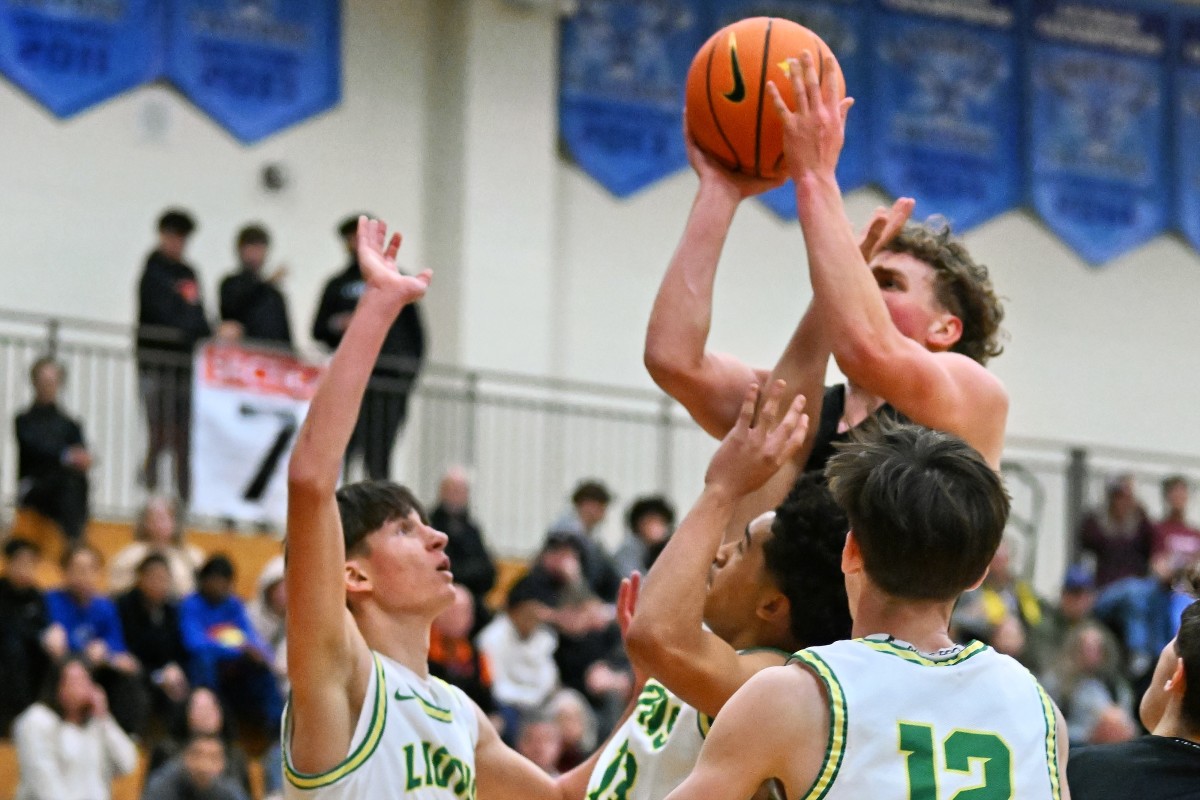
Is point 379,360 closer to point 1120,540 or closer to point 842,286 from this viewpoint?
point 1120,540

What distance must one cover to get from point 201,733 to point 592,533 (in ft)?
14.8

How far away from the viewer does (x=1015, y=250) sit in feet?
61.1

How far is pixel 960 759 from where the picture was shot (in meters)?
2.93

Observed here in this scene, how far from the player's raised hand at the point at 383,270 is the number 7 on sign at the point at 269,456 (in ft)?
30.3

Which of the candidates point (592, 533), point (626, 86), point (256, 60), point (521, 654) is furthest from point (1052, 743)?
point (626, 86)

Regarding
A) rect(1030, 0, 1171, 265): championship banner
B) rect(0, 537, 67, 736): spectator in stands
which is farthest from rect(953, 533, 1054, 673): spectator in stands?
rect(0, 537, 67, 736): spectator in stands

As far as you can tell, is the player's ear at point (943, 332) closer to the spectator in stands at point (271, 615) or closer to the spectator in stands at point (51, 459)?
the spectator in stands at point (271, 615)

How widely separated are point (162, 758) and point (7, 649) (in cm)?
92

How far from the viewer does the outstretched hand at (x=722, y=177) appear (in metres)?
4.39

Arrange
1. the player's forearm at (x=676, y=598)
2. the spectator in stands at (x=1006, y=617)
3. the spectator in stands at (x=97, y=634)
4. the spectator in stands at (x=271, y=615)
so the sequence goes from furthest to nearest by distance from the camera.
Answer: the spectator in stands at (x=1006, y=617), the spectator in stands at (x=271, y=615), the spectator in stands at (x=97, y=634), the player's forearm at (x=676, y=598)

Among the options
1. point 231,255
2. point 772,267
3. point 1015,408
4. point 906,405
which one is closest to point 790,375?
point 906,405

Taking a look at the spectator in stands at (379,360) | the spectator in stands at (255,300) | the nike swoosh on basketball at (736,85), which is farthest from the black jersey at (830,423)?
the spectator in stands at (255,300)

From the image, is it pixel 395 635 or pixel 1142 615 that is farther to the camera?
pixel 1142 615

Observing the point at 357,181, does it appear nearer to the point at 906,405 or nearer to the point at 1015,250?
the point at 1015,250
